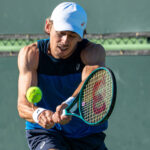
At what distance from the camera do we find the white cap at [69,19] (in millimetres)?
3207

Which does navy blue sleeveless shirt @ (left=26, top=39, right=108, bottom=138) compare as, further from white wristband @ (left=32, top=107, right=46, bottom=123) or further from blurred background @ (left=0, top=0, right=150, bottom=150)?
blurred background @ (left=0, top=0, right=150, bottom=150)

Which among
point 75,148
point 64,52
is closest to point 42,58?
point 64,52

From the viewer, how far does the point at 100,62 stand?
11.5 feet

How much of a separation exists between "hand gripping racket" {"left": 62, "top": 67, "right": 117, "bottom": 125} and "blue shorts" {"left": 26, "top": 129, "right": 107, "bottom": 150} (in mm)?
257

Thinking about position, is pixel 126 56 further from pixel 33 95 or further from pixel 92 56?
pixel 33 95

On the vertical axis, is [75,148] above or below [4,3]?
below

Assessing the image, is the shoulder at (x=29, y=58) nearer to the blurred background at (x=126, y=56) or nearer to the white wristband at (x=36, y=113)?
the white wristband at (x=36, y=113)

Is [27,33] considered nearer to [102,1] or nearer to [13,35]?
[13,35]

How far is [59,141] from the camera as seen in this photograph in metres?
3.41

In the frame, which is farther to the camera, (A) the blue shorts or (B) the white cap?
(A) the blue shorts

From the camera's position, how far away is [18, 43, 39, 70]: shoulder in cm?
341

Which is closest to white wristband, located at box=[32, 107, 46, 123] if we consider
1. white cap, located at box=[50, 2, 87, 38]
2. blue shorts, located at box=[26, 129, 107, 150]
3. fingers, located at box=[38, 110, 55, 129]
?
fingers, located at box=[38, 110, 55, 129]

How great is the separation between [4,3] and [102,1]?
115 centimetres

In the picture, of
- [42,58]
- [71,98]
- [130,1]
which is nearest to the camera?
[71,98]
